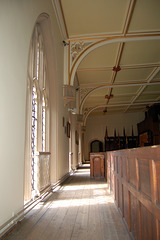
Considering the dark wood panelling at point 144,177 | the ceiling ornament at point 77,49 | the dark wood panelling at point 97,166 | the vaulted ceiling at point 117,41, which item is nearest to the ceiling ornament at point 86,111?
the vaulted ceiling at point 117,41

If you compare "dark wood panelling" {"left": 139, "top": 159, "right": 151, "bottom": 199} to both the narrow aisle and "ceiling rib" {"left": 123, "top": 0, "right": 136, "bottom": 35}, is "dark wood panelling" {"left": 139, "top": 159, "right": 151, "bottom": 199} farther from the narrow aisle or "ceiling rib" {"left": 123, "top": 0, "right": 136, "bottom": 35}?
"ceiling rib" {"left": 123, "top": 0, "right": 136, "bottom": 35}

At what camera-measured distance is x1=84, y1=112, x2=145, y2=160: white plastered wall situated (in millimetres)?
20844

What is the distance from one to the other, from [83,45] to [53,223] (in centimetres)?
568

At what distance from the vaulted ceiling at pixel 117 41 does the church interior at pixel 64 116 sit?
0.10 ft

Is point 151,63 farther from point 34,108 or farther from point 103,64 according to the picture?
point 34,108

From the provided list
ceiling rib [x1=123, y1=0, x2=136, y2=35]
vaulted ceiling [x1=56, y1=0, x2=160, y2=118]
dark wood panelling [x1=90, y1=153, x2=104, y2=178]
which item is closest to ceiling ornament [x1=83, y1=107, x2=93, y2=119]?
vaulted ceiling [x1=56, y1=0, x2=160, y2=118]

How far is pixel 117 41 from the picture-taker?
22.1ft

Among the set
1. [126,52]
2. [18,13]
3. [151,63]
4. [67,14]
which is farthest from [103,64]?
[18,13]

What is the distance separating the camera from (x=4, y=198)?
220 centimetres

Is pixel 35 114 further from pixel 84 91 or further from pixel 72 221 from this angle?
pixel 84 91

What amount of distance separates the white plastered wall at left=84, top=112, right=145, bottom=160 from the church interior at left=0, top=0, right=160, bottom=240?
31.5 feet

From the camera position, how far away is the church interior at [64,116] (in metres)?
2.17

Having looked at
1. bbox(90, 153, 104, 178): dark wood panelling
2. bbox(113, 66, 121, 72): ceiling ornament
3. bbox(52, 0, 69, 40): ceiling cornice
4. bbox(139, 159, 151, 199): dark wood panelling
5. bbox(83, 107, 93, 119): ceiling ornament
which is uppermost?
bbox(52, 0, 69, 40): ceiling cornice

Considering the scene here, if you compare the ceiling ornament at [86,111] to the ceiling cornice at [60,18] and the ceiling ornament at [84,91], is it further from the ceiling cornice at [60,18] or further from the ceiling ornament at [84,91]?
the ceiling cornice at [60,18]
